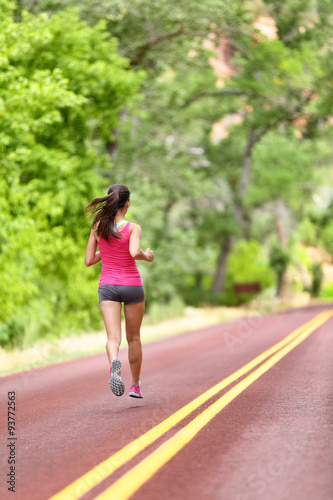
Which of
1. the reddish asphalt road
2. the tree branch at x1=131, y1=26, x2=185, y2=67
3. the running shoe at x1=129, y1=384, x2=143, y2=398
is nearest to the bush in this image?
the tree branch at x1=131, y1=26, x2=185, y2=67

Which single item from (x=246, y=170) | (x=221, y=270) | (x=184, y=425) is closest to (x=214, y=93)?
(x=246, y=170)

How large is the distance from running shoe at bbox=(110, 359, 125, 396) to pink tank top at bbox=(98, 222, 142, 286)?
824 millimetres

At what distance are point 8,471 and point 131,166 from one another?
21382mm

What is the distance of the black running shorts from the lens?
6828 mm

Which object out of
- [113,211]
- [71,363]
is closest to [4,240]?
[71,363]

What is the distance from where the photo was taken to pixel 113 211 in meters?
6.84

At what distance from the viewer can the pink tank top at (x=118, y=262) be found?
22.5 ft

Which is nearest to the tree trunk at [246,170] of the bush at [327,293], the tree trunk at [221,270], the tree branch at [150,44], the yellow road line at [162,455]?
the tree trunk at [221,270]

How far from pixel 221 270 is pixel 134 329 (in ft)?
107

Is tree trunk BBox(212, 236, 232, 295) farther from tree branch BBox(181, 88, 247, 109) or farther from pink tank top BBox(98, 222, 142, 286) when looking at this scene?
pink tank top BBox(98, 222, 142, 286)

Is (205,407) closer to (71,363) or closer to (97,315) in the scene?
(71,363)

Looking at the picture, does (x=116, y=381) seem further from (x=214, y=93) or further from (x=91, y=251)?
(x=214, y=93)

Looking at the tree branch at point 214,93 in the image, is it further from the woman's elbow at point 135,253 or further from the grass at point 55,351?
the woman's elbow at point 135,253

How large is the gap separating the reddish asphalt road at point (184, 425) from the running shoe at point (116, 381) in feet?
0.89
